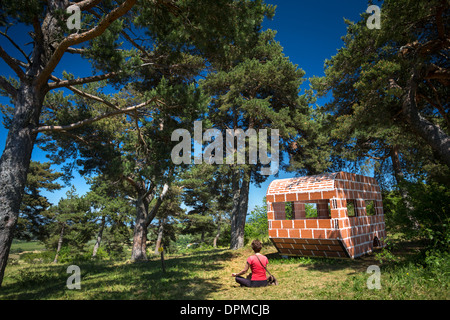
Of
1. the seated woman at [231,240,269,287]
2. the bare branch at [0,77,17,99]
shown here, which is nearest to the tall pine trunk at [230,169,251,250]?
the seated woman at [231,240,269,287]

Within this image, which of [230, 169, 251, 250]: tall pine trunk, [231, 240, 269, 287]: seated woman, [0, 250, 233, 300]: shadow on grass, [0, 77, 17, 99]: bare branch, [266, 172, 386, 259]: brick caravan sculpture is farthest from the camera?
[230, 169, 251, 250]: tall pine trunk

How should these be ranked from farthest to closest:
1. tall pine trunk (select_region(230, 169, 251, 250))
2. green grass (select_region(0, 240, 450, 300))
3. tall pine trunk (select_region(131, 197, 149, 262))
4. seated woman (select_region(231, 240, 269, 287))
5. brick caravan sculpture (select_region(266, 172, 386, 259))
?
tall pine trunk (select_region(131, 197, 149, 262))
tall pine trunk (select_region(230, 169, 251, 250))
brick caravan sculpture (select_region(266, 172, 386, 259))
seated woman (select_region(231, 240, 269, 287))
green grass (select_region(0, 240, 450, 300))

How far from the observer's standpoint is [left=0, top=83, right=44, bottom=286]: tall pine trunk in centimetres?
617

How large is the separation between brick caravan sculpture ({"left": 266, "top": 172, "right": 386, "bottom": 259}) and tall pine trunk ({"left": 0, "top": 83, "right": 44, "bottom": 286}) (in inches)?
395

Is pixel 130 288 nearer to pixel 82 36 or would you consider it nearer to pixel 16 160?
pixel 16 160

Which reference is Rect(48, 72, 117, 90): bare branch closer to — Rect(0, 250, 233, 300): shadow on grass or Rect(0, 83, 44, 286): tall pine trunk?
Rect(0, 83, 44, 286): tall pine trunk

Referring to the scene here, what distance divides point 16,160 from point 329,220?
11.2 meters

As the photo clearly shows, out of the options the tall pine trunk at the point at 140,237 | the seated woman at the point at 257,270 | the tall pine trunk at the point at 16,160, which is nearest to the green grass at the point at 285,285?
the seated woman at the point at 257,270

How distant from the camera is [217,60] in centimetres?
890

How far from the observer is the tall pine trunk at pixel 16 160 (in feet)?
20.2

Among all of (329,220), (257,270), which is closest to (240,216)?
(329,220)

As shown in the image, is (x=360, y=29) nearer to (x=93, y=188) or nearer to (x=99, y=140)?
(x=99, y=140)

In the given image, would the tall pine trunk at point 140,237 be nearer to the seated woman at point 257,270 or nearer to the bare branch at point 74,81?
the bare branch at point 74,81
